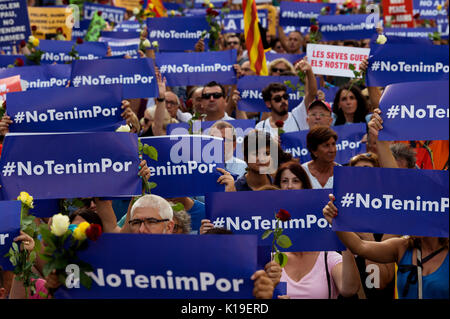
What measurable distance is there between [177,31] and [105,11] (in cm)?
519

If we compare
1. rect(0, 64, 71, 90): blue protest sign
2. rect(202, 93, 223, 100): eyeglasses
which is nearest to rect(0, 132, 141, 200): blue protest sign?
rect(202, 93, 223, 100): eyeglasses

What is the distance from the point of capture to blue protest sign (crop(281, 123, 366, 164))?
8.06 metres

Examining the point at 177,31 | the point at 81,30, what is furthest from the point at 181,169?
the point at 81,30

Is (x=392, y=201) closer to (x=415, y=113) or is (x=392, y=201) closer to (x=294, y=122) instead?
(x=415, y=113)

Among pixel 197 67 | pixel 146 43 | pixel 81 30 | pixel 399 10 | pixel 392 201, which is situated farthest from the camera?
pixel 81 30

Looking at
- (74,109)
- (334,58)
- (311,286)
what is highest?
(74,109)

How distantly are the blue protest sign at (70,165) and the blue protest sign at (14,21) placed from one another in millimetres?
5759

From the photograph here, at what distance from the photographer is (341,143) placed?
8.20 meters

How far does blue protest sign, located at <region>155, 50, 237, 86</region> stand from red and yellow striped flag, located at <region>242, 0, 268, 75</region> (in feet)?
1.11

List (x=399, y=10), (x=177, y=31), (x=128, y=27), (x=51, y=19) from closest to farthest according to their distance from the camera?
(x=177, y=31) < (x=399, y=10) < (x=51, y=19) < (x=128, y=27)

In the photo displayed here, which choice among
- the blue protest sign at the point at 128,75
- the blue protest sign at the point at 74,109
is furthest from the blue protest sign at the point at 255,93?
the blue protest sign at the point at 74,109

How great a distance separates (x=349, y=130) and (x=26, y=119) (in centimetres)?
337

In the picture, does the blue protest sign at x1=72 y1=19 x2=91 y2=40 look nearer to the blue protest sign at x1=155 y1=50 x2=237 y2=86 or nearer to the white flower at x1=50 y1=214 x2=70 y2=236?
the blue protest sign at x1=155 y1=50 x2=237 y2=86
